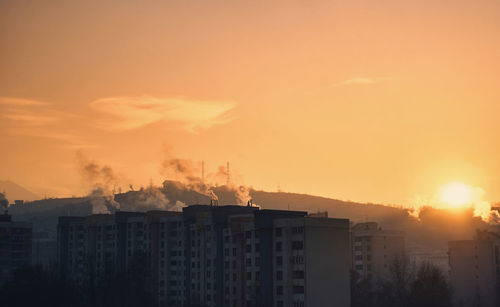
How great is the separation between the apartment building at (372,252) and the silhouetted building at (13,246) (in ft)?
227

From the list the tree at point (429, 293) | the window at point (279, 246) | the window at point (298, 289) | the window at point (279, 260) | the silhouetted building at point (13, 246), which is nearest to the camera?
the window at point (298, 289)

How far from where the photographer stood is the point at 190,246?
123 meters

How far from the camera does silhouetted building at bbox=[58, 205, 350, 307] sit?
92.3 metres

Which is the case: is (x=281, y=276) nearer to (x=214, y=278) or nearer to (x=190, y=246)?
(x=214, y=278)

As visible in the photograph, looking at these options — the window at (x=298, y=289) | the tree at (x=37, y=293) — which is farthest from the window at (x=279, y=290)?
the tree at (x=37, y=293)

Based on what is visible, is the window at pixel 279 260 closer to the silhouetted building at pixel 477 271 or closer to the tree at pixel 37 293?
the tree at pixel 37 293

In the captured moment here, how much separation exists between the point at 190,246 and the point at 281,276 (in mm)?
32171

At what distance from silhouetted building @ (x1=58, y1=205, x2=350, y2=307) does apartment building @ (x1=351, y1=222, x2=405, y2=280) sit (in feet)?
178

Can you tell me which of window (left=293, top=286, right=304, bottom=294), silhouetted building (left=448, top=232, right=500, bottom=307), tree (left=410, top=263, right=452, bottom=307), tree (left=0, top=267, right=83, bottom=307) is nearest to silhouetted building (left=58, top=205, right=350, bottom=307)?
window (left=293, top=286, right=304, bottom=294)

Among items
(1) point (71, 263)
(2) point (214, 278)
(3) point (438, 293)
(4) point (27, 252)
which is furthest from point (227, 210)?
(4) point (27, 252)

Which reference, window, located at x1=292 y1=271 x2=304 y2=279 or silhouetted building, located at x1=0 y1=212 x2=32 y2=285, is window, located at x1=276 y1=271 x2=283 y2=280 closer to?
window, located at x1=292 y1=271 x2=304 y2=279

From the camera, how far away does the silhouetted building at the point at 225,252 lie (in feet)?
303

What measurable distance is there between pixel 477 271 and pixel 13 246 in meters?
91.9

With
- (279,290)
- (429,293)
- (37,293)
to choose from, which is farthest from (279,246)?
(37,293)
